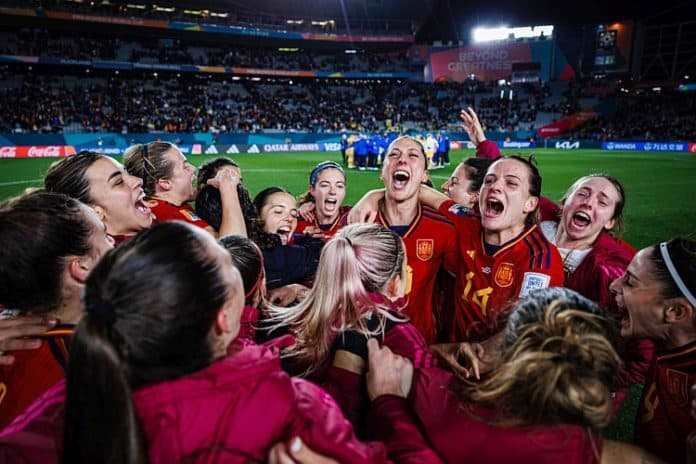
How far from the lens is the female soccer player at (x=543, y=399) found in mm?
1402

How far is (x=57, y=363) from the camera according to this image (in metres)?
1.86

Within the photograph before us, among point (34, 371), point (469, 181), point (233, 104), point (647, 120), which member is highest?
point (233, 104)

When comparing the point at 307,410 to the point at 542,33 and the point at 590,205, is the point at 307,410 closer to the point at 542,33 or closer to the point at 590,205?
the point at 590,205

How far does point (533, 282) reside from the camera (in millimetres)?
3049

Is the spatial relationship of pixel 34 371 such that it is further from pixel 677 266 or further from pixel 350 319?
pixel 677 266

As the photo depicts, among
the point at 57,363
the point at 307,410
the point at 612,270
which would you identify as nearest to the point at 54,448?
the point at 57,363

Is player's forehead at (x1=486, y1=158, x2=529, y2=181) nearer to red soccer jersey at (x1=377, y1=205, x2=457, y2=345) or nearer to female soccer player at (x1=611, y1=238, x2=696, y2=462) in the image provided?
red soccer jersey at (x1=377, y1=205, x2=457, y2=345)

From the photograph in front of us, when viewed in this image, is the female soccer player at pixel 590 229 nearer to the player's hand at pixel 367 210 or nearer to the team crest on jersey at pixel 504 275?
the team crest on jersey at pixel 504 275

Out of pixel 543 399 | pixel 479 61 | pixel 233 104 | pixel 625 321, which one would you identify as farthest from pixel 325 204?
pixel 479 61

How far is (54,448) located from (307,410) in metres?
0.77

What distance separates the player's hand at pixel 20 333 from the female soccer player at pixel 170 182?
1.69 m

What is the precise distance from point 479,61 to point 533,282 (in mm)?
54532

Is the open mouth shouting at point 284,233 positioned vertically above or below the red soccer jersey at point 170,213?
below

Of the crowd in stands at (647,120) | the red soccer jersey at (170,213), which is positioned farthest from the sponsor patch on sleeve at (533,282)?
the crowd in stands at (647,120)
